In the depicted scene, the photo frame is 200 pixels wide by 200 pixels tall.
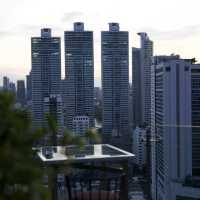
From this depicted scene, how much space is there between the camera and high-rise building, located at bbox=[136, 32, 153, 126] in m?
19.2

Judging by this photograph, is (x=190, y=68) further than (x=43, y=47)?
No

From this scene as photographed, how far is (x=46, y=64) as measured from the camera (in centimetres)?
1748

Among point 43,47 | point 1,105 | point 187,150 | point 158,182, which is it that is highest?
point 43,47

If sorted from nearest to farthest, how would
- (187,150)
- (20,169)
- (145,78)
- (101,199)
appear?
(20,169)
(101,199)
(187,150)
(145,78)

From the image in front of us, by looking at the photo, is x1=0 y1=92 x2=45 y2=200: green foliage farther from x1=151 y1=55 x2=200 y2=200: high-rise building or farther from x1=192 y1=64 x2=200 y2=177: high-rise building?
x1=192 y1=64 x2=200 y2=177: high-rise building

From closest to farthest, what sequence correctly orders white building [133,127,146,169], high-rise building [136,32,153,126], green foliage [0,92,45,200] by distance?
green foliage [0,92,45,200]
white building [133,127,146,169]
high-rise building [136,32,153,126]

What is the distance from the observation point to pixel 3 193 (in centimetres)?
72

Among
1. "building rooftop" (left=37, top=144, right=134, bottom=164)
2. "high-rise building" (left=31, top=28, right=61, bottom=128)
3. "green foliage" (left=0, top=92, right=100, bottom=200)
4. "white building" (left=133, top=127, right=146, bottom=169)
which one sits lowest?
"white building" (left=133, top=127, right=146, bottom=169)

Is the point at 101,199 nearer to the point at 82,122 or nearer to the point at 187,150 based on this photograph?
the point at 187,150

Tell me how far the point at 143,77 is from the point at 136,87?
22.4 inches

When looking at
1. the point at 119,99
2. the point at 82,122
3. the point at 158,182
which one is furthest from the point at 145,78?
the point at 158,182

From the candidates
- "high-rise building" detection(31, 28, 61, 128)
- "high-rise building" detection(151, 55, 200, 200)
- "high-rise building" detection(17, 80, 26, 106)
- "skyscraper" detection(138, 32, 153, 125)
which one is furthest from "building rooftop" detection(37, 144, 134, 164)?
"skyscraper" detection(138, 32, 153, 125)

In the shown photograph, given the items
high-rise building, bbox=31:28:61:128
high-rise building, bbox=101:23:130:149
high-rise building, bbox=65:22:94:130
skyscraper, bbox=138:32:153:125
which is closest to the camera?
high-rise building, bbox=101:23:130:149

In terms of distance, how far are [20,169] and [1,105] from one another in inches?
4.0
